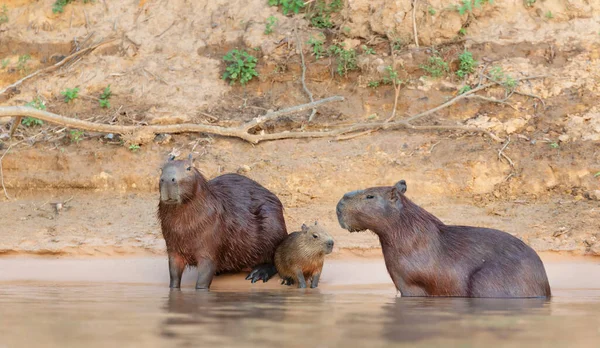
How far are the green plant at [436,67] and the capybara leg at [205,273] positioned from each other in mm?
4234

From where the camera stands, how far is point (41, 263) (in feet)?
27.1

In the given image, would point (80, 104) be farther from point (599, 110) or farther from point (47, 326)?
point (47, 326)

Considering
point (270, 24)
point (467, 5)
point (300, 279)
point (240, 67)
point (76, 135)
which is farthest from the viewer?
point (270, 24)

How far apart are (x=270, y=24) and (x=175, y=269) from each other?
4730 mm

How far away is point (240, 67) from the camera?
11000 millimetres

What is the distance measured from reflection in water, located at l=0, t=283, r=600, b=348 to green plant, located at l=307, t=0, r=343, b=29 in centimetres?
511

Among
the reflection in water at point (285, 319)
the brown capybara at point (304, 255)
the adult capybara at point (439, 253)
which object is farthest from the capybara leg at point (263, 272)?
the adult capybara at point (439, 253)

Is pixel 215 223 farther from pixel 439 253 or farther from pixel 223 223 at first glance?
Result: pixel 439 253

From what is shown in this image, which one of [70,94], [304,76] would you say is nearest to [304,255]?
[304,76]

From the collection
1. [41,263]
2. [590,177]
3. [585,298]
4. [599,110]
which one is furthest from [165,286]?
[599,110]

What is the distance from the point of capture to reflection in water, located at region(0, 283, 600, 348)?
4.23 metres

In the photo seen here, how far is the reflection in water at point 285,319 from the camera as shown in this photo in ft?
13.9

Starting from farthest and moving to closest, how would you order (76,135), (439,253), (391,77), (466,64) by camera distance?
(466,64) < (391,77) < (76,135) < (439,253)

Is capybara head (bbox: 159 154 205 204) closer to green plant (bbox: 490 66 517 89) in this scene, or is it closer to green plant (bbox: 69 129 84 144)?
green plant (bbox: 69 129 84 144)
